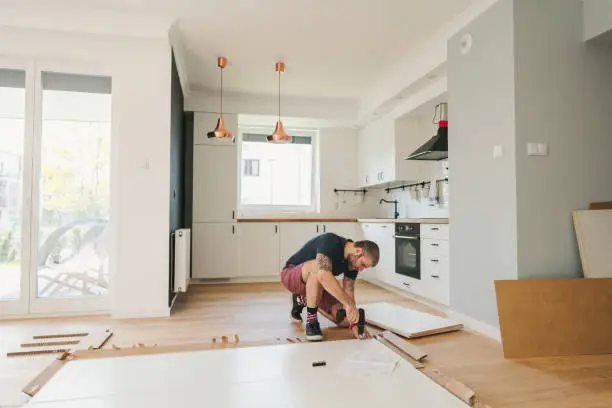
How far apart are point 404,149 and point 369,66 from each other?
44.8 inches

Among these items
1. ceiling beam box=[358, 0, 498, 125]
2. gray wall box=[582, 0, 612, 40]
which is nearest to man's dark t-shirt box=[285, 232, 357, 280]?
ceiling beam box=[358, 0, 498, 125]

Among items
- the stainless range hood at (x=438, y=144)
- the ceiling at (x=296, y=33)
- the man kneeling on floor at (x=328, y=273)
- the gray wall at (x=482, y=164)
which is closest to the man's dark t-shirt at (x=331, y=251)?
the man kneeling on floor at (x=328, y=273)

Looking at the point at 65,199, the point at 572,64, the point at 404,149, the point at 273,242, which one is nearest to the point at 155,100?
the point at 65,199

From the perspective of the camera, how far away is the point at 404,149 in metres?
4.89

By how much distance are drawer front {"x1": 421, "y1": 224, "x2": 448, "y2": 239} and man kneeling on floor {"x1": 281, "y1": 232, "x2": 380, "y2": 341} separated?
1138 millimetres

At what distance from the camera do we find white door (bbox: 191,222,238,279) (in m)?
5.11

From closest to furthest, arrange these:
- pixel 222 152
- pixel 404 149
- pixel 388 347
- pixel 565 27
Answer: pixel 388 347 < pixel 565 27 < pixel 404 149 < pixel 222 152

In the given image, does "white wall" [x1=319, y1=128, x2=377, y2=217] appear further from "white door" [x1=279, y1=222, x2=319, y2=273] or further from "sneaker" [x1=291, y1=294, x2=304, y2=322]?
"sneaker" [x1=291, y1=294, x2=304, y2=322]

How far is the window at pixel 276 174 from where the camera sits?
5977 millimetres

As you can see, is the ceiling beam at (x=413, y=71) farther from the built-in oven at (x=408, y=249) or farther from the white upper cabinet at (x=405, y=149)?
the built-in oven at (x=408, y=249)

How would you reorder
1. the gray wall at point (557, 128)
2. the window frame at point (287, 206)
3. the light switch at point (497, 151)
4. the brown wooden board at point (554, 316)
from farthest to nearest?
1. the window frame at point (287, 206)
2. the light switch at point (497, 151)
3. the gray wall at point (557, 128)
4. the brown wooden board at point (554, 316)

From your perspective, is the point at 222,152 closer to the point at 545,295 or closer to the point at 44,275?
the point at 44,275

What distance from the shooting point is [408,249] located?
413 centimetres

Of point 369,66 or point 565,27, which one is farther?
point 369,66
